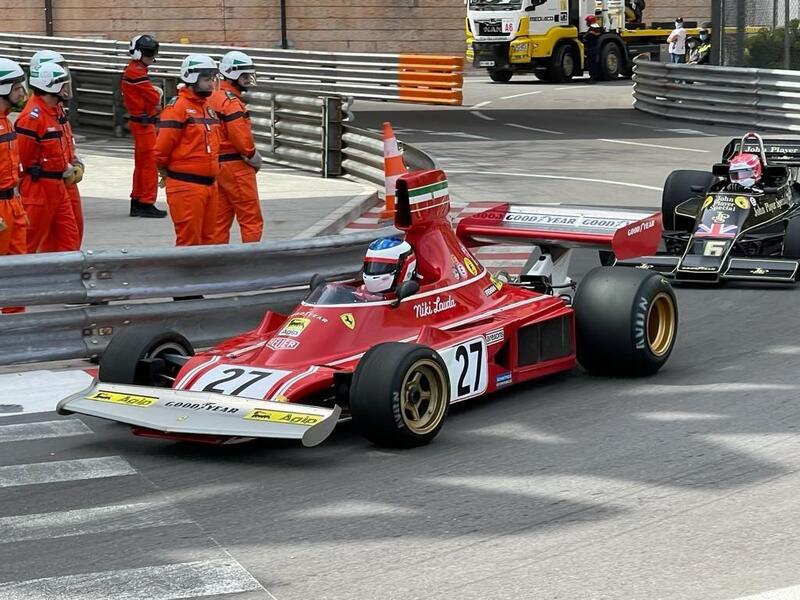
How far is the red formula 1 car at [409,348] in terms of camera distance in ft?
22.9

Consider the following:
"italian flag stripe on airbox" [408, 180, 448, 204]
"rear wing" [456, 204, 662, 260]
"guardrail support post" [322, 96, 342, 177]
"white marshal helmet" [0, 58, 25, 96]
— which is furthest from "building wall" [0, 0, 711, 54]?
"italian flag stripe on airbox" [408, 180, 448, 204]

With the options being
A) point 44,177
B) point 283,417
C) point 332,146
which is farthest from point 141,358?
point 332,146

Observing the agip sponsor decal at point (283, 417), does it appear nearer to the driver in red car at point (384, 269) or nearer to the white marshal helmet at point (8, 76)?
the driver in red car at point (384, 269)

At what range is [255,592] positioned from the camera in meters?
5.21

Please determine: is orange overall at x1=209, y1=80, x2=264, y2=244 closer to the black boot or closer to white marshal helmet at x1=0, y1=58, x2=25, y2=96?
white marshal helmet at x1=0, y1=58, x2=25, y2=96

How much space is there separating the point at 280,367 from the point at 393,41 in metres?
41.5

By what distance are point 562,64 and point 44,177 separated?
102 ft

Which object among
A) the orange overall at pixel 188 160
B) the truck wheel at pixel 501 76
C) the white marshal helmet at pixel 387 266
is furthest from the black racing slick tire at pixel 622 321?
the truck wheel at pixel 501 76

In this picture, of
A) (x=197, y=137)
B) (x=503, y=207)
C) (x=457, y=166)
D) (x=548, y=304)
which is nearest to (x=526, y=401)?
(x=548, y=304)

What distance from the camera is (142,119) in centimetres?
1589

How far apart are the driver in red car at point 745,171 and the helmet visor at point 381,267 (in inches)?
220

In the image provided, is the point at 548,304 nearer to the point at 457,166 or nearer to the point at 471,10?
the point at 457,166

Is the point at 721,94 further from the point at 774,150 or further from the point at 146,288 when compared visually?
the point at 146,288

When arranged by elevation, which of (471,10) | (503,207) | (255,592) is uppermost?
(471,10)
